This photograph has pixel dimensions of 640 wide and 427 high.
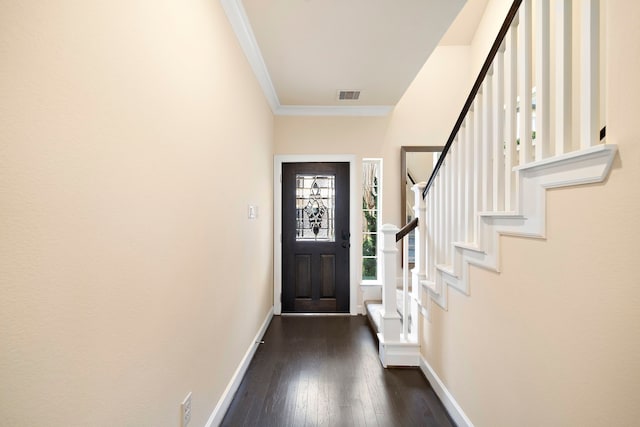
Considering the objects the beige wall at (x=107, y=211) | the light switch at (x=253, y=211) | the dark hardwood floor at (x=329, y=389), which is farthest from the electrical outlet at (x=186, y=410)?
the light switch at (x=253, y=211)

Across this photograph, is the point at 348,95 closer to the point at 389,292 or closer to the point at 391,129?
the point at 391,129

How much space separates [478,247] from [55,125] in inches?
67.4

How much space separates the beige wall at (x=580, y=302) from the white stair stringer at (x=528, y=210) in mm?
29

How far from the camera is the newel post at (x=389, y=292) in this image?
2.56 meters

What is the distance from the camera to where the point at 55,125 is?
27.8 inches

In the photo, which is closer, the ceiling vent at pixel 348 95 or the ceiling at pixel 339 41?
the ceiling at pixel 339 41

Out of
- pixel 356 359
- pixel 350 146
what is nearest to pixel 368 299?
pixel 356 359

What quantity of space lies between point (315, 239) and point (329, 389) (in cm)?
203

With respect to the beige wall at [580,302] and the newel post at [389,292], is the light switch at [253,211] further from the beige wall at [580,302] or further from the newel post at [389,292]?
the beige wall at [580,302]

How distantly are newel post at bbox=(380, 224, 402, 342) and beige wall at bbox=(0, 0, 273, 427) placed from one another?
1376mm

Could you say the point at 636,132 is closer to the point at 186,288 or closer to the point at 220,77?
the point at 186,288

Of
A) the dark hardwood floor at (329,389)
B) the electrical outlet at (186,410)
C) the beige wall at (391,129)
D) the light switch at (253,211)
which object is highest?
the beige wall at (391,129)

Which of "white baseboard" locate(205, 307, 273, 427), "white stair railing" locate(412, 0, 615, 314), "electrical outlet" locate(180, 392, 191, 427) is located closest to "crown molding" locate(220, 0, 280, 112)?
"white stair railing" locate(412, 0, 615, 314)

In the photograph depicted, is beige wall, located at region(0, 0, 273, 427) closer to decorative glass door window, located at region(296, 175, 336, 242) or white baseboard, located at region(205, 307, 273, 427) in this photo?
white baseboard, located at region(205, 307, 273, 427)
